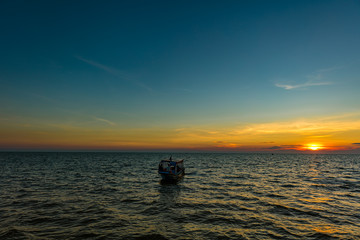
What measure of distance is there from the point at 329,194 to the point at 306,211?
10085 millimetres

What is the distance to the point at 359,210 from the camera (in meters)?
18.5

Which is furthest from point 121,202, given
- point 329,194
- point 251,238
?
point 329,194

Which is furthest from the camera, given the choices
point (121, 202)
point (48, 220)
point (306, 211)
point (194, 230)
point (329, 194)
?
point (329, 194)

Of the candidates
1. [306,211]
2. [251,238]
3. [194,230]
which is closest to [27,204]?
[194,230]

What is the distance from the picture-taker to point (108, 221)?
15.2m

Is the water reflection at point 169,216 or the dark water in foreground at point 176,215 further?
the water reflection at point 169,216

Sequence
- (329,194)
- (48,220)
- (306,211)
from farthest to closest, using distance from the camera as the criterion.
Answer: (329,194) < (306,211) < (48,220)

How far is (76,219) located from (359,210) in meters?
24.2

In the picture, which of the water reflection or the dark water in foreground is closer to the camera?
the dark water in foreground

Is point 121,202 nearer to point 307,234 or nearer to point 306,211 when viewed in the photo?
point 307,234

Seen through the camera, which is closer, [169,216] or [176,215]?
[169,216]

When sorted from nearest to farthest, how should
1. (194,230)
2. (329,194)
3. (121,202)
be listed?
(194,230) → (121,202) → (329,194)

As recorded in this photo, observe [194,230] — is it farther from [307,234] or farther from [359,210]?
[359,210]

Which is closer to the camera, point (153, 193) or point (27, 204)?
point (27, 204)
